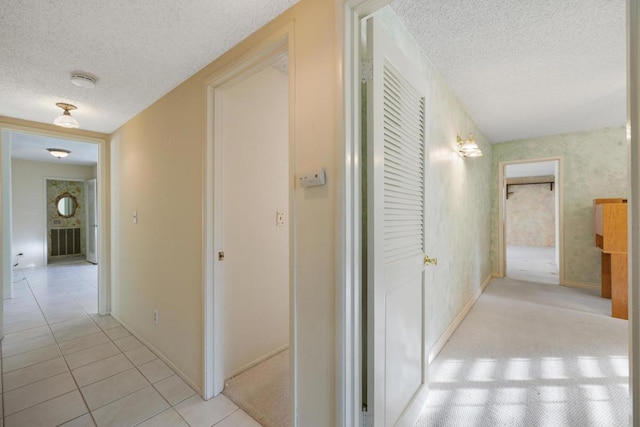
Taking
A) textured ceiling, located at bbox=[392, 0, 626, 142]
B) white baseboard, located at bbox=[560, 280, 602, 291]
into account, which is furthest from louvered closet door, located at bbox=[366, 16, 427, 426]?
white baseboard, located at bbox=[560, 280, 602, 291]

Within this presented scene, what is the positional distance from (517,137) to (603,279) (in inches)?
97.7

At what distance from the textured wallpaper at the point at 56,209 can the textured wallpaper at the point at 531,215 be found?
1360 centimetres

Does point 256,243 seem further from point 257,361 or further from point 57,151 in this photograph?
point 57,151

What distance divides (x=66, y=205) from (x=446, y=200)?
8.73m

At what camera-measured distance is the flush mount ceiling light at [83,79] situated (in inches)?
73.4

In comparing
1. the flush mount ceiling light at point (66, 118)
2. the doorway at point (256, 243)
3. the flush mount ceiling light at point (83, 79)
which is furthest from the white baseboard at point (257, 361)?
the flush mount ceiling light at point (66, 118)

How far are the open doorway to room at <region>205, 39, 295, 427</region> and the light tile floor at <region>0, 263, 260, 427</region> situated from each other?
232mm

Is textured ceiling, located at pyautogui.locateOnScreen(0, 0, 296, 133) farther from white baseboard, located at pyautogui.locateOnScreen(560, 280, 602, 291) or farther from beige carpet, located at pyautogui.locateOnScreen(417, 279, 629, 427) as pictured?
white baseboard, located at pyautogui.locateOnScreen(560, 280, 602, 291)

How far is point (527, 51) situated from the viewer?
1.99 metres

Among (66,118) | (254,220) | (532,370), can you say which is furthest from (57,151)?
(532,370)

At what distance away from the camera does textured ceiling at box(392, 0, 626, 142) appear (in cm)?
157

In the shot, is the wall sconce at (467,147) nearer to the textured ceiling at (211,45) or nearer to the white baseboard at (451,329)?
the textured ceiling at (211,45)

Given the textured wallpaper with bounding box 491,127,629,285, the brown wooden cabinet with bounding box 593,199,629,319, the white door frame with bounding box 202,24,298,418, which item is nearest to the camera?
the white door frame with bounding box 202,24,298,418

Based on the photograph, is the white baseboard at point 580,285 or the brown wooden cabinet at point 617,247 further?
the white baseboard at point 580,285
